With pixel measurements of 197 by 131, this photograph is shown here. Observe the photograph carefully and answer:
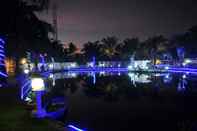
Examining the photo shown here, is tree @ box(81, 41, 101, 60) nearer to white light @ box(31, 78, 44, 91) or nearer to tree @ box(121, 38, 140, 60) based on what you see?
tree @ box(121, 38, 140, 60)

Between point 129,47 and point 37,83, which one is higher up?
point 129,47

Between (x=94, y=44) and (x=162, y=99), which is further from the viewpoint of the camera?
(x=94, y=44)

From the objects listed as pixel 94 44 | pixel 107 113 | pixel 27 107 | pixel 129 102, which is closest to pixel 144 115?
pixel 107 113

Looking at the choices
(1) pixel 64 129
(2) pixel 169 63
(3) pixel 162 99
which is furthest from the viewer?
(2) pixel 169 63

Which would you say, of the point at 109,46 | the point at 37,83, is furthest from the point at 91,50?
the point at 37,83

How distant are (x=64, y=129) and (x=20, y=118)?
211cm

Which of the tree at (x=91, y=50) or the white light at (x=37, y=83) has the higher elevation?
the tree at (x=91, y=50)

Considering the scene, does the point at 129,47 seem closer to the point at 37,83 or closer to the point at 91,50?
the point at 91,50

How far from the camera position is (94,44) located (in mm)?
86000

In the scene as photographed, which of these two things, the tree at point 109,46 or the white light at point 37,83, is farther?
the tree at point 109,46

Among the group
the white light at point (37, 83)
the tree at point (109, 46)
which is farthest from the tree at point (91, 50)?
the white light at point (37, 83)

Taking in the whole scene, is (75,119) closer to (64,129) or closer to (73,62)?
(64,129)

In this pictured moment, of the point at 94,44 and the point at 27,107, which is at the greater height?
the point at 94,44

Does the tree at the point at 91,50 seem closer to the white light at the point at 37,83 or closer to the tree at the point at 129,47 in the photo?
the tree at the point at 129,47
